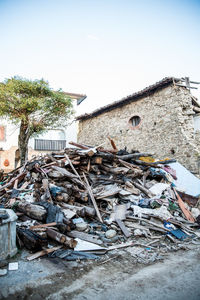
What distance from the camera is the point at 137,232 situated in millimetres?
4660

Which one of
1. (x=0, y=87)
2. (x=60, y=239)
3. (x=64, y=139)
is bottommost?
(x=60, y=239)

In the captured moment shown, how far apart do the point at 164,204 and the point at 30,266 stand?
4191 mm

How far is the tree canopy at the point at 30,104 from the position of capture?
11.4 metres

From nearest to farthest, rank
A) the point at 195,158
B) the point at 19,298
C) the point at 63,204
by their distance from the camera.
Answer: the point at 19,298 < the point at 63,204 < the point at 195,158

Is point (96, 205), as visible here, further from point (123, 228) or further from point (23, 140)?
point (23, 140)

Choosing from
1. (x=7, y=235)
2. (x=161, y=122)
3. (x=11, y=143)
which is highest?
→ (x=161, y=122)

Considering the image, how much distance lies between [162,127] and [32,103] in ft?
25.5

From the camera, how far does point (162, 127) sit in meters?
10.8

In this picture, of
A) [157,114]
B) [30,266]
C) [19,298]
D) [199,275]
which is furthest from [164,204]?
[157,114]

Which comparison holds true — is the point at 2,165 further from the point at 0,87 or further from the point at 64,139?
the point at 0,87

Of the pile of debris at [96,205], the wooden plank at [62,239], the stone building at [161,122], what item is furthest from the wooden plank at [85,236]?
the stone building at [161,122]

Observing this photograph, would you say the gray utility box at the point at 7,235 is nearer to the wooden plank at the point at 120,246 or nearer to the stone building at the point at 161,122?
the wooden plank at the point at 120,246

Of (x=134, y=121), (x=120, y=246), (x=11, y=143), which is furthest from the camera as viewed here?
(x=11, y=143)

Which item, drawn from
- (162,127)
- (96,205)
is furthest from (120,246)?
(162,127)
